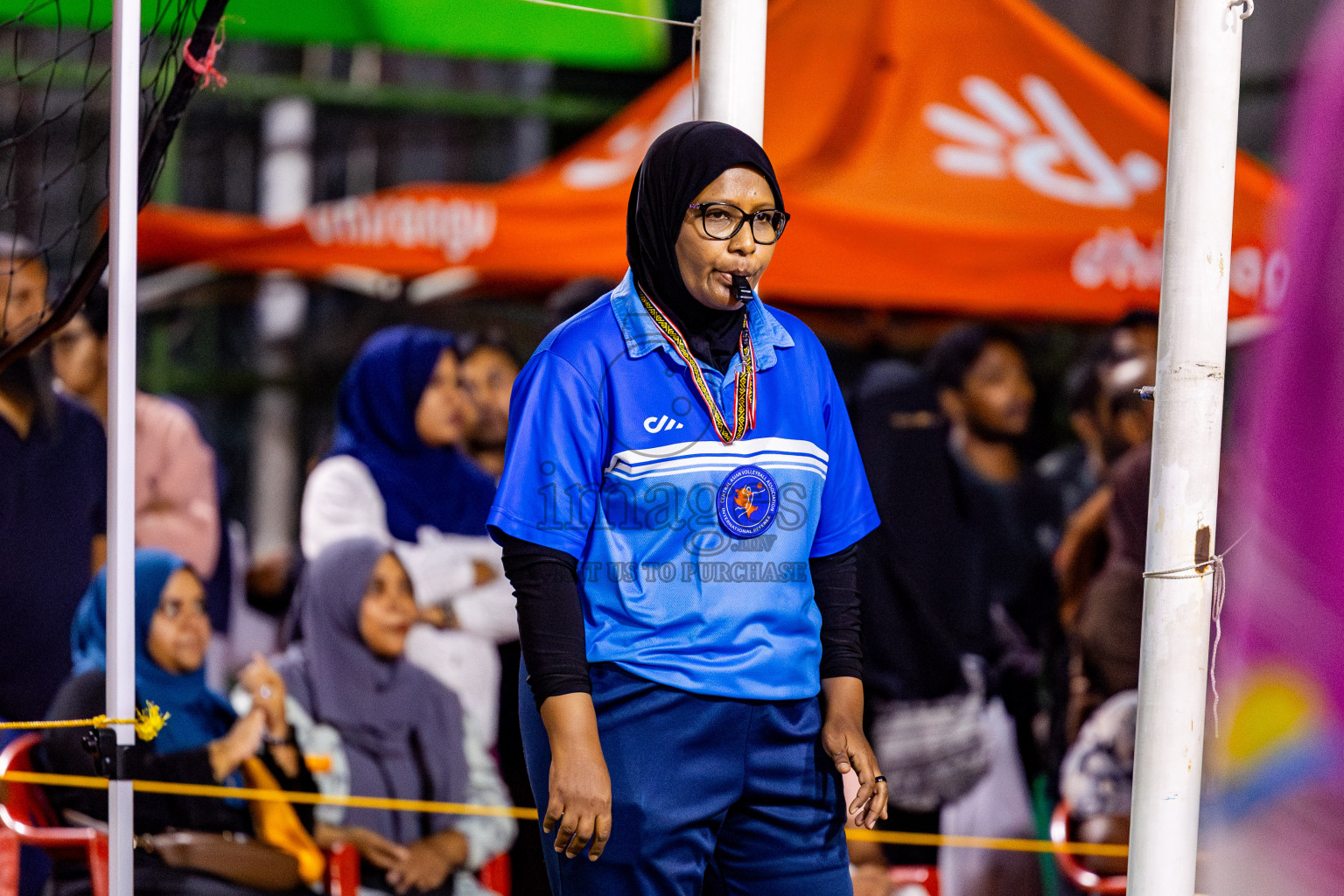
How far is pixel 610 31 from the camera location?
5.28 metres

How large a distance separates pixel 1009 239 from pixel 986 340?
68 cm

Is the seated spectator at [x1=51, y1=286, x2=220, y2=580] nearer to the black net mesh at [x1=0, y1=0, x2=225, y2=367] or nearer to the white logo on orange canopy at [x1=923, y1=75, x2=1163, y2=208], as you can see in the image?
the black net mesh at [x1=0, y1=0, x2=225, y2=367]

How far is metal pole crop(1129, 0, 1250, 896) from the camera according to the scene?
1.93 m

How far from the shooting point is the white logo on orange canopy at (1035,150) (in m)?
3.81

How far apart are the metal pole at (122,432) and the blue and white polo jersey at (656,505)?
77 cm

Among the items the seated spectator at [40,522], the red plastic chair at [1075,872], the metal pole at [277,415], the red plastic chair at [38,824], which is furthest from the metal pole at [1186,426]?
the metal pole at [277,415]

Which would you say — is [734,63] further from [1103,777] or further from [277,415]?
[277,415]

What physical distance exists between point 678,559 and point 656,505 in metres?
0.07

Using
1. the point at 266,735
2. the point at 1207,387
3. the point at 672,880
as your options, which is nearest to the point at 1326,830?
the point at 1207,387

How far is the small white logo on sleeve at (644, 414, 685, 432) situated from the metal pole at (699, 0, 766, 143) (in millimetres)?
663

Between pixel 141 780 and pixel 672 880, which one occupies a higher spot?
pixel 672 880

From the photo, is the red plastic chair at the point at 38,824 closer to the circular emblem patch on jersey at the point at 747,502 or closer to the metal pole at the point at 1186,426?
the circular emblem patch on jersey at the point at 747,502

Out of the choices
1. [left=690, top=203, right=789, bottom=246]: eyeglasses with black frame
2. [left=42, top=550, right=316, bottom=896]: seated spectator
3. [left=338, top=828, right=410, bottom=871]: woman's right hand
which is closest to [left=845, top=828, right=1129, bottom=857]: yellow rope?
[left=338, top=828, right=410, bottom=871]: woman's right hand

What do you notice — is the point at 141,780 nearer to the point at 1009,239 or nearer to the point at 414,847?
the point at 414,847
